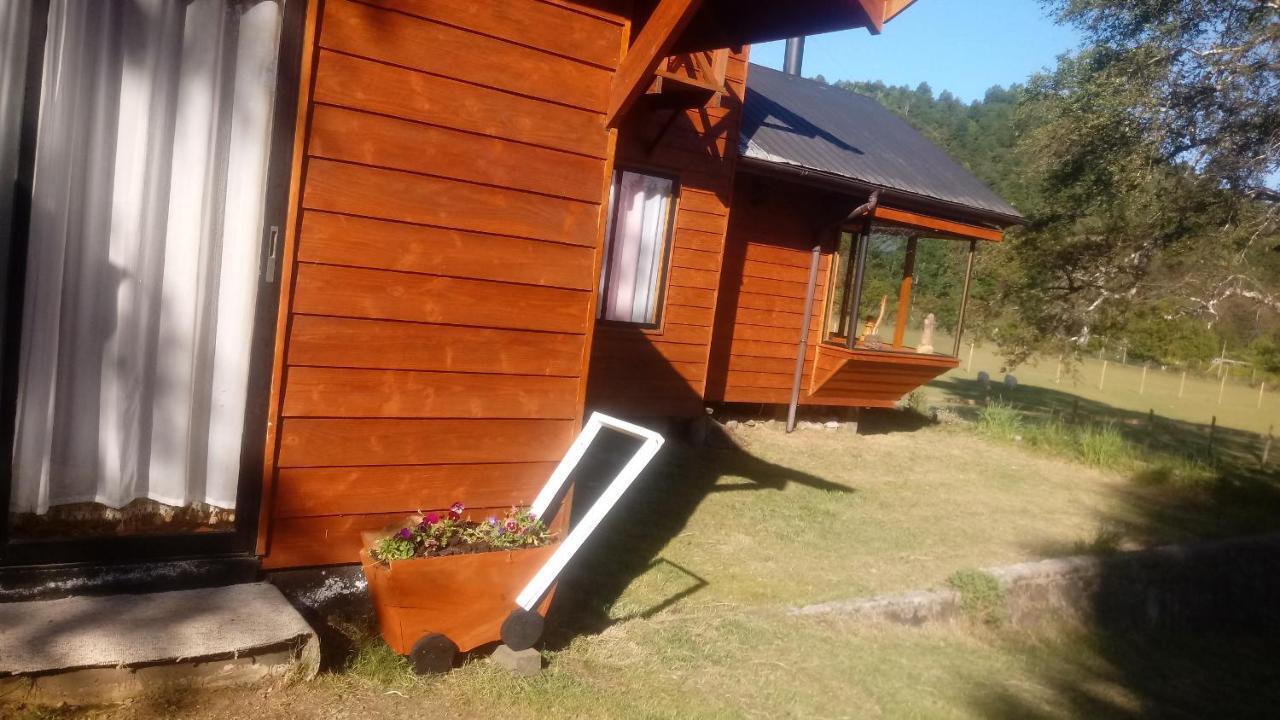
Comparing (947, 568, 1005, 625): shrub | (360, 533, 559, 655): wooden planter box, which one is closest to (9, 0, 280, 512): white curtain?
(360, 533, 559, 655): wooden planter box

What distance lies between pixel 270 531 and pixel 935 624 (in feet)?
12.8

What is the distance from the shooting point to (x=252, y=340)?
3.41 metres

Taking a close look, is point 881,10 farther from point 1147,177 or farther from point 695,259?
point 1147,177

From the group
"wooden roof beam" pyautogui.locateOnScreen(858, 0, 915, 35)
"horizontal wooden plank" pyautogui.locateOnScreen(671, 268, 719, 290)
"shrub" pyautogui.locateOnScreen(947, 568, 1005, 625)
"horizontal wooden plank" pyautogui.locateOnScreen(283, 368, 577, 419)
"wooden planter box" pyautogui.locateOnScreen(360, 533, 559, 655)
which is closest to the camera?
"wooden planter box" pyautogui.locateOnScreen(360, 533, 559, 655)

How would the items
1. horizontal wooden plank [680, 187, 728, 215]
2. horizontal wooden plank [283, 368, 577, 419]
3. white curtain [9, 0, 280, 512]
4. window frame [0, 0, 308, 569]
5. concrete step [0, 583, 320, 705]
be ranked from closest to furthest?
concrete step [0, 583, 320, 705] < window frame [0, 0, 308, 569] < white curtain [9, 0, 280, 512] < horizontal wooden plank [283, 368, 577, 419] < horizontal wooden plank [680, 187, 728, 215]

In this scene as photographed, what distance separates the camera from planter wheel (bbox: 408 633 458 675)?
11.4ft

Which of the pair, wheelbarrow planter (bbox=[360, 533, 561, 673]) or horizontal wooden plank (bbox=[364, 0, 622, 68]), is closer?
wheelbarrow planter (bbox=[360, 533, 561, 673])

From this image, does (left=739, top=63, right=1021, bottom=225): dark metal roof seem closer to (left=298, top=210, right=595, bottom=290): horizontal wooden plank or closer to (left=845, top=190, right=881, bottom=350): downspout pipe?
(left=845, top=190, right=881, bottom=350): downspout pipe

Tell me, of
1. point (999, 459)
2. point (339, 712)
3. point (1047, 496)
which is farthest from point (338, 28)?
point (999, 459)

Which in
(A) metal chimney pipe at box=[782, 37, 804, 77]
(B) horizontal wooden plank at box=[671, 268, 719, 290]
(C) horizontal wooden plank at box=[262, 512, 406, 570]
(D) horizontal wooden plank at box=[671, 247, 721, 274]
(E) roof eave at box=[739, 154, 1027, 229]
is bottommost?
(C) horizontal wooden plank at box=[262, 512, 406, 570]

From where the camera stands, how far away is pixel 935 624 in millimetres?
5531

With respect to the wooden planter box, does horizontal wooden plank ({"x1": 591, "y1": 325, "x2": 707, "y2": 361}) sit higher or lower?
higher

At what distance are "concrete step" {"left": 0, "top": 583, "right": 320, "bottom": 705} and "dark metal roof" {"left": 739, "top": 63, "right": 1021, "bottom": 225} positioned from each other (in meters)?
6.87

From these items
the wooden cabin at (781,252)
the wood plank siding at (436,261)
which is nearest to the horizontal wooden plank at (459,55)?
the wood plank siding at (436,261)
